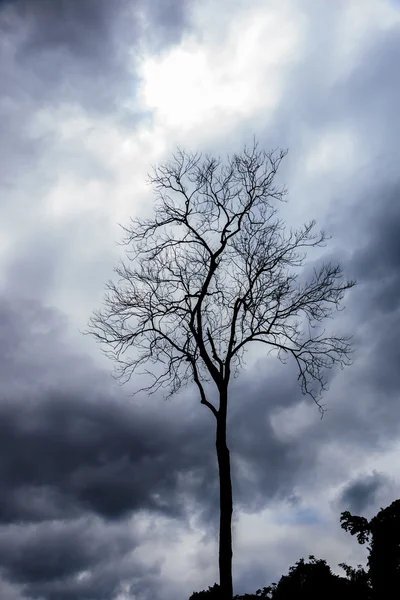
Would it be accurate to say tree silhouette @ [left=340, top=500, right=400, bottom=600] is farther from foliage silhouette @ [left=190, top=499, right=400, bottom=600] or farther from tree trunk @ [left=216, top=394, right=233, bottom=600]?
tree trunk @ [left=216, top=394, right=233, bottom=600]

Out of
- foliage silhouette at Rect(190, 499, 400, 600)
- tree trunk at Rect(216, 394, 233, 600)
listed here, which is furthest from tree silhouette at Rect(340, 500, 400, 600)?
tree trunk at Rect(216, 394, 233, 600)

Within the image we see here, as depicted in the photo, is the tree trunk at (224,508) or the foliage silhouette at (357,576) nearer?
the tree trunk at (224,508)

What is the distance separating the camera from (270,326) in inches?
648

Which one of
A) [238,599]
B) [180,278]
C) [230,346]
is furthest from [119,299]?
[238,599]

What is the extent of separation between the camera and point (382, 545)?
1786 centimetres

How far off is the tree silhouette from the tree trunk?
22.8ft

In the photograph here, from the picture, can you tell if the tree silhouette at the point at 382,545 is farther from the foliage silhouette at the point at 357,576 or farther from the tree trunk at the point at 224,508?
the tree trunk at the point at 224,508

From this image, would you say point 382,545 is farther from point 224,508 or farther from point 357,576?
point 224,508

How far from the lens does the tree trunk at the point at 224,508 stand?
42.2 feet

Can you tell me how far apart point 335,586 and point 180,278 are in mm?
11805

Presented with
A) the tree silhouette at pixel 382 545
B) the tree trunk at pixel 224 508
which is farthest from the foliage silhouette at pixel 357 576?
the tree trunk at pixel 224 508

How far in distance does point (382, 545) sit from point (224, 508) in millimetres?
7696

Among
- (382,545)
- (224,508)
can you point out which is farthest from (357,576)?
(224,508)

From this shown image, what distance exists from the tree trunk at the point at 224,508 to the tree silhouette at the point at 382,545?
694 centimetres
